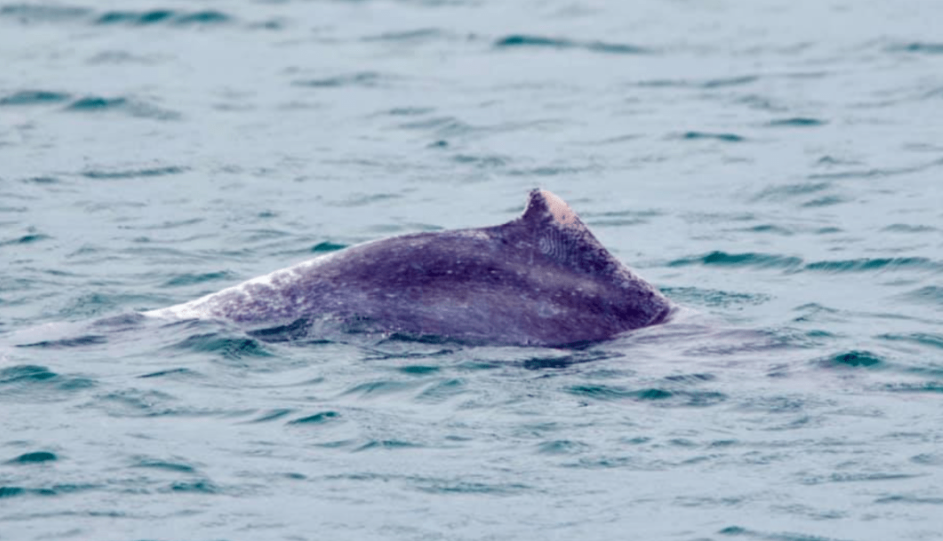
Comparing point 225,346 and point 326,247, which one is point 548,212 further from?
point 326,247

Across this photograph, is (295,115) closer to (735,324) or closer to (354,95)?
(354,95)

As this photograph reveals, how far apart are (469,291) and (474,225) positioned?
20.6ft

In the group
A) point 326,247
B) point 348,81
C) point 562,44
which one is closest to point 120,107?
point 348,81

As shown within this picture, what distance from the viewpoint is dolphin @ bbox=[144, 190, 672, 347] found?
13.5 m

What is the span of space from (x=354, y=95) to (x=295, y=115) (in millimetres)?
1876

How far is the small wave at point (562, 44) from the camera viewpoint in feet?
101

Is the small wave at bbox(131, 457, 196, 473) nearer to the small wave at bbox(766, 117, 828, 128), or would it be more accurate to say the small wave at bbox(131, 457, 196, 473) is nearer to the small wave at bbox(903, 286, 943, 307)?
the small wave at bbox(903, 286, 943, 307)

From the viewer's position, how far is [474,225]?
19.8 metres

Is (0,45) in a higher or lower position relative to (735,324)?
higher

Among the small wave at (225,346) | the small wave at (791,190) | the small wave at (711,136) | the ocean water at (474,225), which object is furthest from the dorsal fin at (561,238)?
the small wave at (711,136)

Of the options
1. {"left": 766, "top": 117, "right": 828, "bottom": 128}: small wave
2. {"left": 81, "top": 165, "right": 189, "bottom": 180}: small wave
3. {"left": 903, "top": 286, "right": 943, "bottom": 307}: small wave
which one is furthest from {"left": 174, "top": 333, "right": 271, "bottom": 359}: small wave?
{"left": 766, "top": 117, "right": 828, "bottom": 128}: small wave

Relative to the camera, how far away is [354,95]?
27.6 m

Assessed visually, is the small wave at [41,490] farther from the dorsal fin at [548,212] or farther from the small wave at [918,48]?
the small wave at [918,48]

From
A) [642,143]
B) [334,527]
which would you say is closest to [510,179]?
[642,143]
